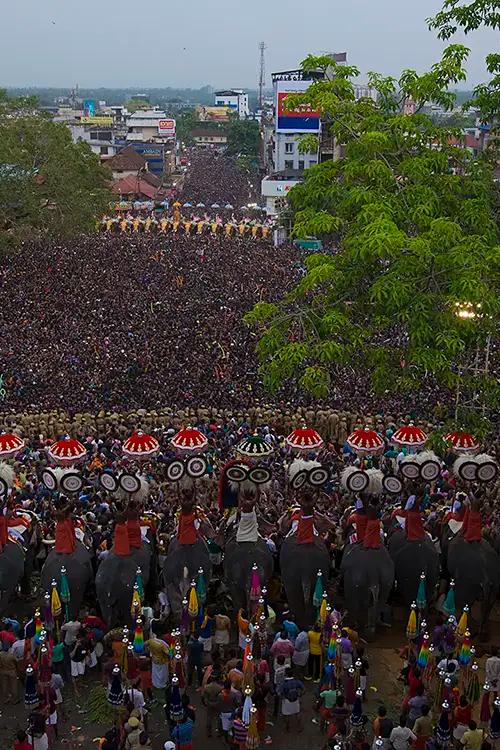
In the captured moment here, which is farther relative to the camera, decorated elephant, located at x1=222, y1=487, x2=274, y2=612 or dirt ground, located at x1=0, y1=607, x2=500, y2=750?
decorated elephant, located at x1=222, y1=487, x2=274, y2=612

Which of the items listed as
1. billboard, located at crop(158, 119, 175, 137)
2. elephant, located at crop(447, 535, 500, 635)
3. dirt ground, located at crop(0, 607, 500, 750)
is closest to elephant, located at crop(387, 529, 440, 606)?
elephant, located at crop(447, 535, 500, 635)

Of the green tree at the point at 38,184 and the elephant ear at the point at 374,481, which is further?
the green tree at the point at 38,184

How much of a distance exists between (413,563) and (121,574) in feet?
12.4

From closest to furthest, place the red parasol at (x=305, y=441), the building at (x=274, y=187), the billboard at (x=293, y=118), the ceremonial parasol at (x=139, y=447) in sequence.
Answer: the ceremonial parasol at (x=139, y=447) → the red parasol at (x=305, y=441) → the building at (x=274, y=187) → the billboard at (x=293, y=118)

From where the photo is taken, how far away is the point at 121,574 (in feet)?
34.1

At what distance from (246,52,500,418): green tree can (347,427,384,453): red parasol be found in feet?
7.11

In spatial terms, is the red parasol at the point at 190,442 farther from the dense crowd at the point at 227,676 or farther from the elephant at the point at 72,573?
the elephant at the point at 72,573

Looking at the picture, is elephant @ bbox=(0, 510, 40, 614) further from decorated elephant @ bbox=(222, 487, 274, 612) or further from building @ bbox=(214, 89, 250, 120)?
building @ bbox=(214, 89, 250, 120)

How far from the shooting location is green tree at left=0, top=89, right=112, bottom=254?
30.3 metres

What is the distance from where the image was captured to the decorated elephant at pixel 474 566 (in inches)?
418

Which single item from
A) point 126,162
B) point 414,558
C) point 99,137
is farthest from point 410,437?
point 99,137

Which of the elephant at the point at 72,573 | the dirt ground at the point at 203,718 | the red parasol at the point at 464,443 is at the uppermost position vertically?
the red parasol at the point at 464,443

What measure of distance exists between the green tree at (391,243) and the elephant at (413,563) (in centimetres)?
215

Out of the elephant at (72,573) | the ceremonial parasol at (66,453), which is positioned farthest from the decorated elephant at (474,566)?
the ceremonial parasol at (66,453)
